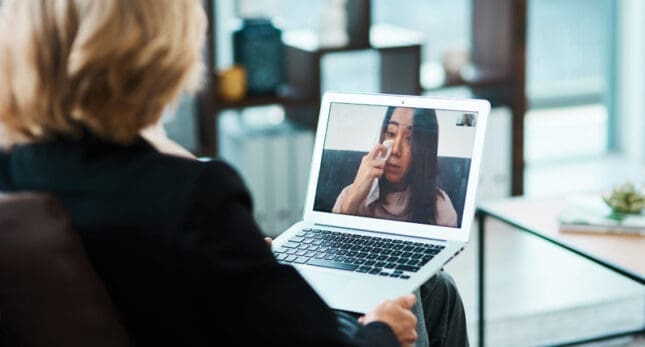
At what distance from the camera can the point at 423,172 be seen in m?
1.76

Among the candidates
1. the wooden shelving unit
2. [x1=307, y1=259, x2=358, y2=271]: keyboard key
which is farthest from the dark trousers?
the wooden shelving unit

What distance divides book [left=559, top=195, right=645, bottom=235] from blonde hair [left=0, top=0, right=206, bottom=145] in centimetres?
124

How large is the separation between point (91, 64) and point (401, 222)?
71 cm

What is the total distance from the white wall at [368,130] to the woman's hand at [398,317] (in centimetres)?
37

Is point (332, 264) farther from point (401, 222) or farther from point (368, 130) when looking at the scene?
point (368, 130)

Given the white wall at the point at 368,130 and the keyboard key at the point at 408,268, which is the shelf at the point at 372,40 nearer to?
the white wall at the point at 368,130

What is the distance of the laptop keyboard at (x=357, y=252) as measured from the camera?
162 centimetres

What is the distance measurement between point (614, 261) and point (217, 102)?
172 centimetres

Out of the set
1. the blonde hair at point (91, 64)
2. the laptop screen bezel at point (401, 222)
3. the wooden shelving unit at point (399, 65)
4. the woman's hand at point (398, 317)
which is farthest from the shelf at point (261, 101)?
the blonde hair at point (91, 64)

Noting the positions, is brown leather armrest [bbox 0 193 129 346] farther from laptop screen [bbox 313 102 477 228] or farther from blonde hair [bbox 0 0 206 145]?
laptop screen [bbox 313 102 477 228]

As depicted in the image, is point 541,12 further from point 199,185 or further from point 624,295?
point 199,185

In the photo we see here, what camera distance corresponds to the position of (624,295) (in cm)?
311

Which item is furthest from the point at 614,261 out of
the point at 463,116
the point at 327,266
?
the point at 327,266

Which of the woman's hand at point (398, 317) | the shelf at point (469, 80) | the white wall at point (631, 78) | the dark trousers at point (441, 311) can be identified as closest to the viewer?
the woman's hand at point (398, 317)
